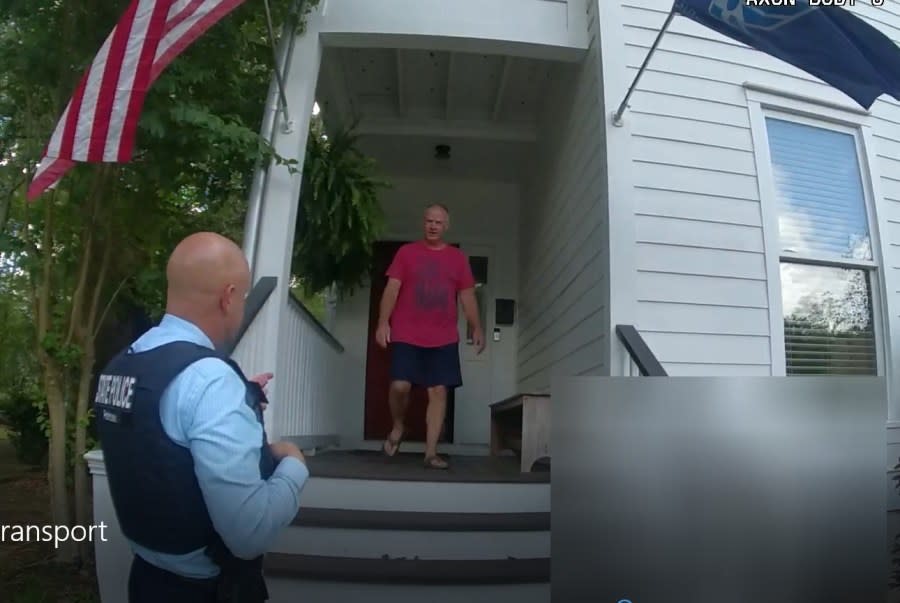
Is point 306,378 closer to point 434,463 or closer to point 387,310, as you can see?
point 387,310

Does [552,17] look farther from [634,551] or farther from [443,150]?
[634,551]

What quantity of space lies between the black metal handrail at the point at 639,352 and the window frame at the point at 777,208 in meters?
1.02

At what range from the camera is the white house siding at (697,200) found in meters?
3.96

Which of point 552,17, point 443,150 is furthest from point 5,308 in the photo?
point 552,17

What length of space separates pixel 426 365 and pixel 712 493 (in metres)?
2.72

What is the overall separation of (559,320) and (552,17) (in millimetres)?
1944

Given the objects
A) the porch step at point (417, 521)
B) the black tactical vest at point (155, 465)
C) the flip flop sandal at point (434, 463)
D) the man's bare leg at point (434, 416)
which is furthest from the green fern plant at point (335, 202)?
the black tactical vest at point (155, 465)

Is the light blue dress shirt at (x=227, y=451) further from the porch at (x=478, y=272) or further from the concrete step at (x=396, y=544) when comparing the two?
the concrete step at (x=396, y=544)

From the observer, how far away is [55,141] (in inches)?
117

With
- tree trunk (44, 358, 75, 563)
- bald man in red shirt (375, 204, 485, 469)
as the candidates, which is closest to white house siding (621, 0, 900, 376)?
bald man in red shirt (375, 204, 485, 469)

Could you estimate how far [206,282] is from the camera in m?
1.46

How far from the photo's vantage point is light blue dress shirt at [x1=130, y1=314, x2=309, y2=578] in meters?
1.29

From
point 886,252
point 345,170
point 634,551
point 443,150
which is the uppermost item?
point 443,150

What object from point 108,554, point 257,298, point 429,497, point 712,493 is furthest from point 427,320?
point 712,493
